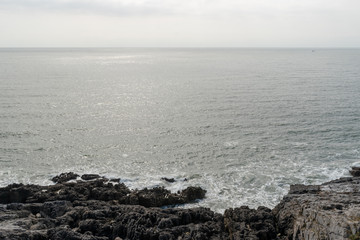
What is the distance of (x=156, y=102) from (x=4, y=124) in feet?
131

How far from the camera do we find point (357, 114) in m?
70.0

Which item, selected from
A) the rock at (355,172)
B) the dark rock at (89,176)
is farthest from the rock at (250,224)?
the dark rock at (89,176)

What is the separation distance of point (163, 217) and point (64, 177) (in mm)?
19298

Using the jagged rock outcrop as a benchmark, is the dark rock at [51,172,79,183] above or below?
below

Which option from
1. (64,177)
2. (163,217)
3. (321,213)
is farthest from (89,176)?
(321,213)

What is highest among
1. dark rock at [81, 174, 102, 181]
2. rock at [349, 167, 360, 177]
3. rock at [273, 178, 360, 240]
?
rock at [273, 178, 360, 240]

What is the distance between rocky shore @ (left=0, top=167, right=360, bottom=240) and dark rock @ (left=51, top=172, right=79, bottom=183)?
15.8 feet

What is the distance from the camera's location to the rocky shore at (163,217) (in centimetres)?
2748

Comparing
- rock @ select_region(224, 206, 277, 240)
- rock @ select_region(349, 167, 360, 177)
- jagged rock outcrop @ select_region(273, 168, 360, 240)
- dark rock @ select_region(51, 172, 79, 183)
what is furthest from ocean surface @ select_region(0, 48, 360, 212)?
jagged rock outcrop @ select_region(273, 168, 360, 240)

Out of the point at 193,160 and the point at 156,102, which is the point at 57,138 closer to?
the point at 193,160

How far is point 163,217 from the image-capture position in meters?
32.2

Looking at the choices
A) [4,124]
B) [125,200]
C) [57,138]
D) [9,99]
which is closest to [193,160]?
[125,200]

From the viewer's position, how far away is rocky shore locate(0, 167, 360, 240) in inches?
1082

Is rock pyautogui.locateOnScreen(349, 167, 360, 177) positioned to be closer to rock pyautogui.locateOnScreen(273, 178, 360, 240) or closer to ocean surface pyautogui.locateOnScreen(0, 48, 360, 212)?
ocean surface pyautogui.locateOnScreen(0, 48, 360, 212)
